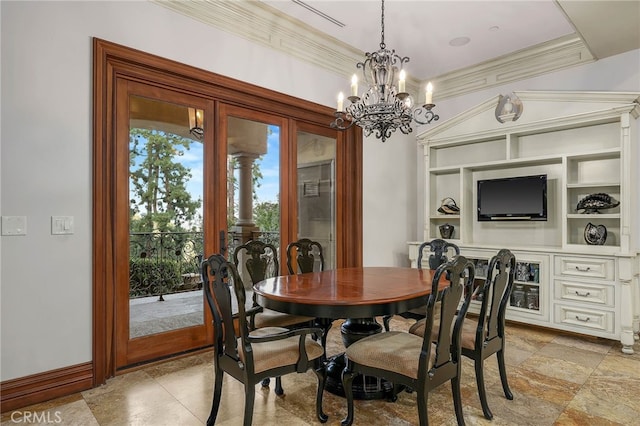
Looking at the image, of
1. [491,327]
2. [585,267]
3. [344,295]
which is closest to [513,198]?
[585,267]

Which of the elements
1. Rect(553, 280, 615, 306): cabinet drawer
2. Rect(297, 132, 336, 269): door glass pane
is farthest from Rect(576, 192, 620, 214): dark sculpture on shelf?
Rect(297, 132, 336, 269): door glass pane

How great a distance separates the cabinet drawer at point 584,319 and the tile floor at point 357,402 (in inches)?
16.5

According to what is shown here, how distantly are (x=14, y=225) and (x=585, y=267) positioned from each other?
472cm

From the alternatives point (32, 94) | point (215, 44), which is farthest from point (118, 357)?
point (215, 44)

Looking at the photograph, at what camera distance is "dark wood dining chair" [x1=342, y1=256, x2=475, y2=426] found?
189 centimetres

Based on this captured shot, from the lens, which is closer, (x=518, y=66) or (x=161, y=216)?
(x=161, y=216)

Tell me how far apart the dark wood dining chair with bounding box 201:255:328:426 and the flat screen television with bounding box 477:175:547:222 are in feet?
10.7

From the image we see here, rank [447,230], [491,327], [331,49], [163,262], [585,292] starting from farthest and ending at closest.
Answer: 1. [447,230]
2. [331,49]
3. [585,292]
4. [163,262]
5. [491,327]

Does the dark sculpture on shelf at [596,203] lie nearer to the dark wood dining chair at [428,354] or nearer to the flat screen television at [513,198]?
the flat screen television at [513,198]

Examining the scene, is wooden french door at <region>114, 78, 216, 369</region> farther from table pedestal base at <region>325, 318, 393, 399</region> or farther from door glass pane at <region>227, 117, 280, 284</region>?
table pedestal base at <region>325, 318, 393, 399</region>

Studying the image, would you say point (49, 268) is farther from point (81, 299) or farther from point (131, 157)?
point (131, 157)

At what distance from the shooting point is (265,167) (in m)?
3.95

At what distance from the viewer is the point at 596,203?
3840 mm

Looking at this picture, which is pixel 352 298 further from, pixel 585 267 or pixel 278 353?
pixel 585 267
